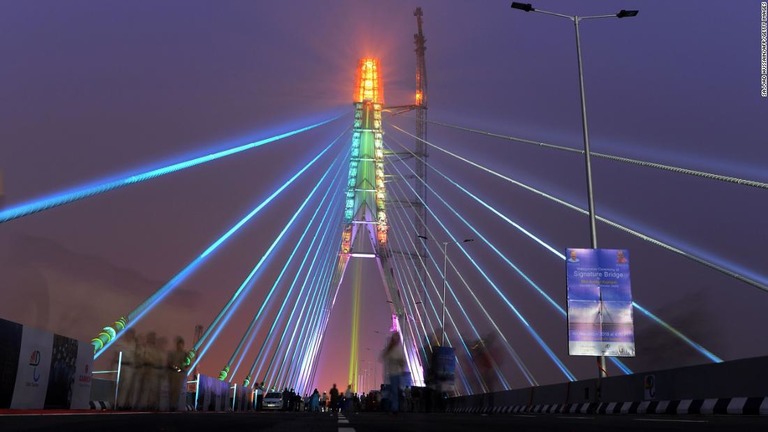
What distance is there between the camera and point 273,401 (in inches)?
1602

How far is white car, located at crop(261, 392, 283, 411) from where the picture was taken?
40.5 m

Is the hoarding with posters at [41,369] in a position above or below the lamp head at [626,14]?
below

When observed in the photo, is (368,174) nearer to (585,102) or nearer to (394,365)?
(585,102)

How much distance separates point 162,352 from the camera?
18.6 meters

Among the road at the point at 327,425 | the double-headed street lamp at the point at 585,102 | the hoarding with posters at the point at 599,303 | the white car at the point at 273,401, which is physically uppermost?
the double-headed street lamp at the point at 585,102

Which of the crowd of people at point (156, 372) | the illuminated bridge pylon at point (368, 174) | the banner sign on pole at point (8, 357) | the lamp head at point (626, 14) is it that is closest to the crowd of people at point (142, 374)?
the crowd of people at point (156, 372)

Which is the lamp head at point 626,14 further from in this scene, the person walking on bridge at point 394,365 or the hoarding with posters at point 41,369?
the hoarding with posters at point 41,369

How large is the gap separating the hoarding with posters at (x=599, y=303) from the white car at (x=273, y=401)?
80.8 ft

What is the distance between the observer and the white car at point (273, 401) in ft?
133

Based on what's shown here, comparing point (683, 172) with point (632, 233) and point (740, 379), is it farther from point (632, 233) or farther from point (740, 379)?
point (740, 379)

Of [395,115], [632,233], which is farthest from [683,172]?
[395,115]

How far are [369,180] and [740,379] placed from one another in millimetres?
34591

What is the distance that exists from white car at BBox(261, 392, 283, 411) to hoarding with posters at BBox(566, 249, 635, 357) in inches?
970

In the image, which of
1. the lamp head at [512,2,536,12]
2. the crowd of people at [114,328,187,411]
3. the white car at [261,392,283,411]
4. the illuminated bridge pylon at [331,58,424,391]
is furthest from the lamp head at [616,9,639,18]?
the white car at [261,392,283,411]
